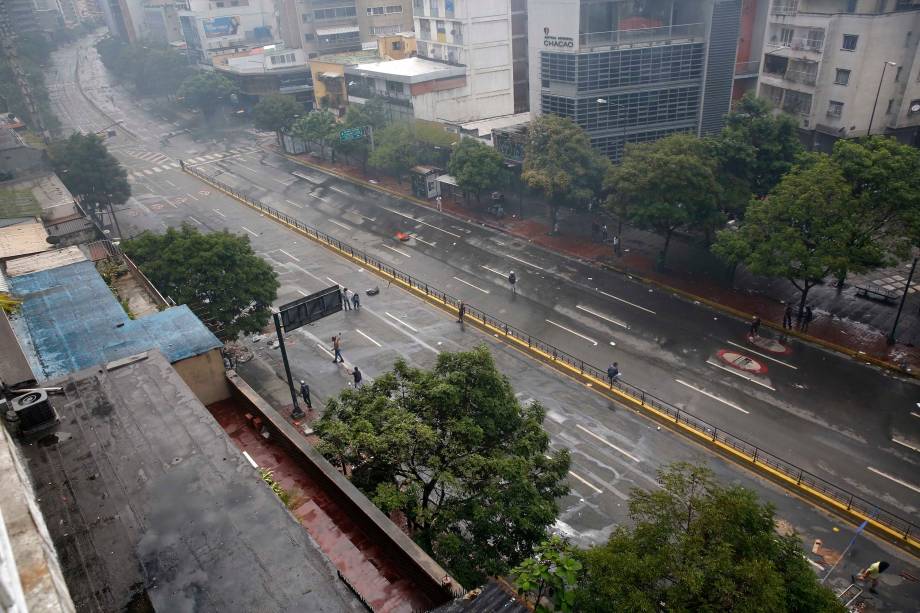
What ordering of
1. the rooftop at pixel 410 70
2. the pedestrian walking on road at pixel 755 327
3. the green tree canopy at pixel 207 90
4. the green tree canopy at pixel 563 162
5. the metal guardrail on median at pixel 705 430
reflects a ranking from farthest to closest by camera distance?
the green tree canopy at pixel 207 90
the rooftop at pixel 410 70
the green tree canopy at pixel 563 162
the pedestrian walking on road at pixel 755 327
the metal guardrail on median at pixel 705 430

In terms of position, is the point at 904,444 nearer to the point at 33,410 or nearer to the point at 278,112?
the point at 33,410

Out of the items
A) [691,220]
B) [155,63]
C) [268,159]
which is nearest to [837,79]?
[691,220]

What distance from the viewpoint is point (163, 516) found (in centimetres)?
1281

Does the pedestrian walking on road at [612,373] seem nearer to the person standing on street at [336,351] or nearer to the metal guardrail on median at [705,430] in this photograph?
the metal guardrail on median at [705,430]

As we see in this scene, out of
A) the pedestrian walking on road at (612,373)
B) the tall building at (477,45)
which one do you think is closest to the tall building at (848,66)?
the tall building at (477,45)

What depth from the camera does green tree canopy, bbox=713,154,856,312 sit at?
32.6 m

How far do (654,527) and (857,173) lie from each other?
26688 millimetres

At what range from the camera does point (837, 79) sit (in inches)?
1950

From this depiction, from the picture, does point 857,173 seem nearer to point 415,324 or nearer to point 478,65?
point 415,324

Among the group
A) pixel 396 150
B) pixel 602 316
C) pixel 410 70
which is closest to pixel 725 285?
pixel 602 316

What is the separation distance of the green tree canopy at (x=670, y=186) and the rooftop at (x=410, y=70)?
99.3 feet

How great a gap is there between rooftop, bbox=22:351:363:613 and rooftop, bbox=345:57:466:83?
55091 mm

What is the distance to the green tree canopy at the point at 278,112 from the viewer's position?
250 ft

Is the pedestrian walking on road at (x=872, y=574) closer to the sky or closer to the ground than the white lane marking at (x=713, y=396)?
closer to the sky
